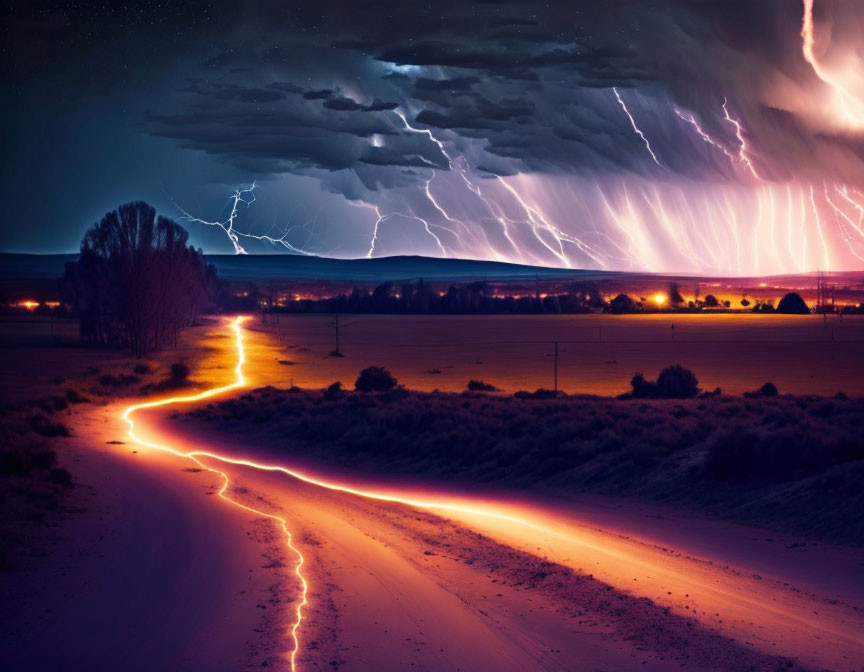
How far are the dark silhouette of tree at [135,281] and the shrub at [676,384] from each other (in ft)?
117

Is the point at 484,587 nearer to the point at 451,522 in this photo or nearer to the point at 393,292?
the point at 451,522

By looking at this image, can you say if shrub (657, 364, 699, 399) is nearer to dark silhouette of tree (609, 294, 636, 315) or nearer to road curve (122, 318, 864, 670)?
road curve (122, 318, 864, 670)

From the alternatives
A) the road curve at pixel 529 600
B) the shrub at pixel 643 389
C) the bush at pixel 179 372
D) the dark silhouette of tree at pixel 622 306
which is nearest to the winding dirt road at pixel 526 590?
the road curve at pixel 529 600

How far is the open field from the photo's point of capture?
44562mm

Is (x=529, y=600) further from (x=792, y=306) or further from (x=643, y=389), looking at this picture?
(x=792, y=306)

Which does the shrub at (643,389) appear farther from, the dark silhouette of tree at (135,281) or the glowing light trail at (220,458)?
the dark silhouette of tree at (135,281)

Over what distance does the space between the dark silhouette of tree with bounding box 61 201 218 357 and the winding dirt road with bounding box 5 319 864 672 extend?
47.7m

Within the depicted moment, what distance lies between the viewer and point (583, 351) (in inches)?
2552

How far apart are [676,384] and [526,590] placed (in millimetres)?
27439

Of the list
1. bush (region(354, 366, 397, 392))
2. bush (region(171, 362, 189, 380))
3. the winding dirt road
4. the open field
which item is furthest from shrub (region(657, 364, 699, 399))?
the winding dirt road

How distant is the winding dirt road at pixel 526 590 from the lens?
24.1 ft

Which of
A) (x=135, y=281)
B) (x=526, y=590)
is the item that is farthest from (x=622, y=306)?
(x=526, y=590)

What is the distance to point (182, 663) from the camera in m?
7.15

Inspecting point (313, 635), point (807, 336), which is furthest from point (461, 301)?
point (313, 635)
